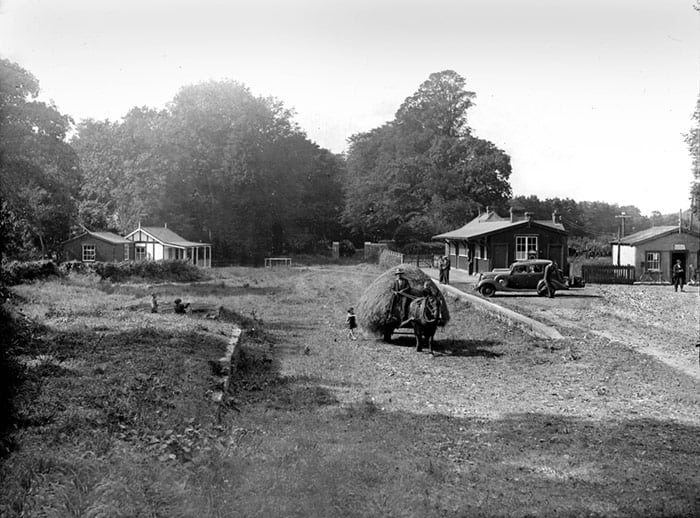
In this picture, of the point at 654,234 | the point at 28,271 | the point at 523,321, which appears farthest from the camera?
the point at 654,234

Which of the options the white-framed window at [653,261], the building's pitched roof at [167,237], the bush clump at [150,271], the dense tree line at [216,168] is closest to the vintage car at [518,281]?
the dense tree line at [216,168]

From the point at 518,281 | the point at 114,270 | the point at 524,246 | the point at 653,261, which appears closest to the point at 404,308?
the point at 518,281

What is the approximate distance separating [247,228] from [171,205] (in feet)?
17.9

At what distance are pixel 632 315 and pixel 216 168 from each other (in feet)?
42.6

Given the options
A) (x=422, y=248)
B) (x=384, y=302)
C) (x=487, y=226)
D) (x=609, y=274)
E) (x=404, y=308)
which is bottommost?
(x=404, y=308)

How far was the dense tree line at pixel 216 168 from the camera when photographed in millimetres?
12742

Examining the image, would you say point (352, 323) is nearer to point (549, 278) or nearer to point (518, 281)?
point (518, 281)

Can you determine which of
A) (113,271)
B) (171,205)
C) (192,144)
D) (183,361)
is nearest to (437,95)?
(192,144)

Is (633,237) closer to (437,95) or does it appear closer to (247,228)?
(247,228)

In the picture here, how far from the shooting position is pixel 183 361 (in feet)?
34.7

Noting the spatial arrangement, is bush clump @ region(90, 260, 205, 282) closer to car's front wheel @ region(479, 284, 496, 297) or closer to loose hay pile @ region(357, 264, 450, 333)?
car's front wheel @ region(479, 284, 496, 297)

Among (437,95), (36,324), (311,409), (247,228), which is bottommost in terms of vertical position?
(311,409)

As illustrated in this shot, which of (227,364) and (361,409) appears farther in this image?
(227,364)

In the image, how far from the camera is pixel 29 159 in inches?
639
